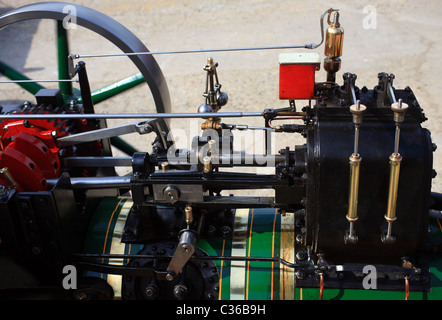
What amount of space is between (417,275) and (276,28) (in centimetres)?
576

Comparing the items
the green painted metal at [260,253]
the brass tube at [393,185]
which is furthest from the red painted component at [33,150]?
the brass tube at [393,185]

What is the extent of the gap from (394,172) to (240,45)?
547cm

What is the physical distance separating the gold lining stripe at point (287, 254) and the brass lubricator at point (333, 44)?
2.30ft

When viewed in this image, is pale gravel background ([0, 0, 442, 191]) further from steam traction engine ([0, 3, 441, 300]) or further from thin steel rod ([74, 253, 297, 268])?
thin steel rod ([74, 253, 297, 268])

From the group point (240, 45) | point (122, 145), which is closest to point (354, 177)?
point (122, 145)

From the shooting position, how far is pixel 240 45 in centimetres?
714

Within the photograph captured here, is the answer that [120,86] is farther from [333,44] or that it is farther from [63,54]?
[333,44]

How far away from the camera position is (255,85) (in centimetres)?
605

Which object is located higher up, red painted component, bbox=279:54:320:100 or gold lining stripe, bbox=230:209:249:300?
red painted component, bbox=279:54:320:100

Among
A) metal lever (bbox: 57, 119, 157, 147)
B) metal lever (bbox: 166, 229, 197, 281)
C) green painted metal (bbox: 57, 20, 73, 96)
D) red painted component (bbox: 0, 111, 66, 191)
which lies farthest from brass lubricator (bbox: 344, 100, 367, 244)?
green painted metal (bbox: 57, 20, 73, 96)

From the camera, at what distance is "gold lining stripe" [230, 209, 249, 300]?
2373 millimetres

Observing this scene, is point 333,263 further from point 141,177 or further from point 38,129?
point 38,129
